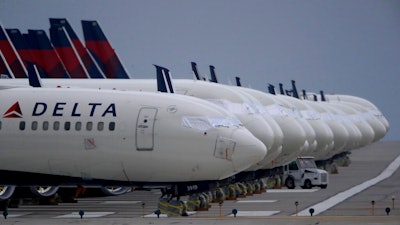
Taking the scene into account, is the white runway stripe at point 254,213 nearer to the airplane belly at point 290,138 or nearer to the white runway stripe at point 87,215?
the white runway stripe at point 87,215

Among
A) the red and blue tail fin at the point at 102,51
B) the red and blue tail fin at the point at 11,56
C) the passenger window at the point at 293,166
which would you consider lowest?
the passenger window at the point at 293,166

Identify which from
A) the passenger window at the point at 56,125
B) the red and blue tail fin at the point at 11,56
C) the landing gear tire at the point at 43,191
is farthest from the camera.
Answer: the red and blue tail fin at the point at 11,56

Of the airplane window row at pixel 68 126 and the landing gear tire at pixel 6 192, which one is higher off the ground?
the airplane window row at pixel 68 126

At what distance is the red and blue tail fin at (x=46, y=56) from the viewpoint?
2438 inches

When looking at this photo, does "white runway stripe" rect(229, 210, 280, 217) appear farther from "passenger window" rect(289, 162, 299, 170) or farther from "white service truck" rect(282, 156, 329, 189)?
"passenger window" rect(289, 162, 299, 170)

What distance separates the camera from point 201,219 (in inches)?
1551

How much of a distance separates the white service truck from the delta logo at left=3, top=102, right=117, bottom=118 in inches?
888

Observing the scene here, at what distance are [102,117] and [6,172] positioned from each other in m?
3.45

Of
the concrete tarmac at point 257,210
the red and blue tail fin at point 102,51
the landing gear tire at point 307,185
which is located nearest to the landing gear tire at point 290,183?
the landing gear tire at point 307,185

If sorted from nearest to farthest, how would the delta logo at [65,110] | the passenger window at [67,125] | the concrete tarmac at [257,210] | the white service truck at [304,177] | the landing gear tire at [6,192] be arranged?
the concrete tarmac at [257,210], the delta logo at [65,110], the passenger window at [67,125], the landing gear tire at [6,192], the white service truck at [304,177]

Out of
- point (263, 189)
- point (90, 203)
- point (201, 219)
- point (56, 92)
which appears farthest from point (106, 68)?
point (201, 219)

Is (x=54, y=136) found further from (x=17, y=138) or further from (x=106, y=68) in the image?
(x=106, y=68)

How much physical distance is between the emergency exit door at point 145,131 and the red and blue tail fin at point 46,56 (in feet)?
64.7

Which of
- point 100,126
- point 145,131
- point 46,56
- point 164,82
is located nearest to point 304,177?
point 46,56
